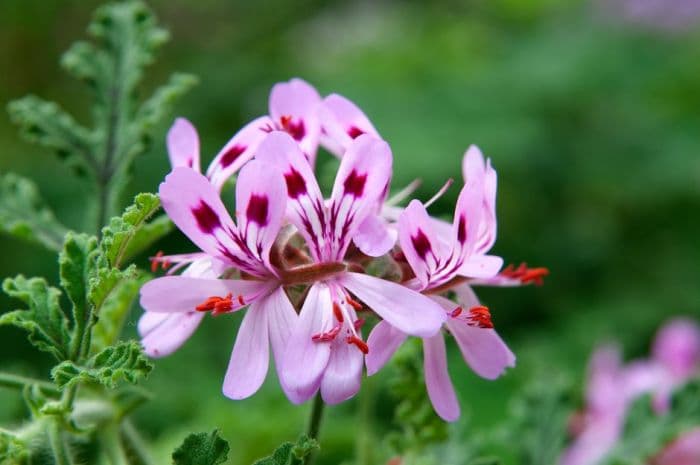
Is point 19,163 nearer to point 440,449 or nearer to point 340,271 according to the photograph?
point 440,449

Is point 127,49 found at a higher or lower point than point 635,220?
lower

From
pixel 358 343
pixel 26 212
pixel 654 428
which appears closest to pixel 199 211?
pixel 358 343

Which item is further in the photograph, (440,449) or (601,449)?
(601,449)

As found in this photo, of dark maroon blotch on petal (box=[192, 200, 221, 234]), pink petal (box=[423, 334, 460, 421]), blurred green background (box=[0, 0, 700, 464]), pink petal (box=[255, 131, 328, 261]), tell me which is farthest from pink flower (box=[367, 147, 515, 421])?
blurred green background (box=[0, 0, 700, 464])

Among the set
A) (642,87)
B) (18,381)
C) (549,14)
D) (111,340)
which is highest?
(549,14)

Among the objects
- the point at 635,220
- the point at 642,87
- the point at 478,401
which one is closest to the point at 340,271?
the point at 478,401

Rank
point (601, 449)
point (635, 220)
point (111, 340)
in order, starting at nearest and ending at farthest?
point (111, 340) < point (601, 449) < point (635, 220)

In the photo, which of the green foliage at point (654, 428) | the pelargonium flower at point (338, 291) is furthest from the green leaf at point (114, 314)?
the green foliage at point (654, 428)

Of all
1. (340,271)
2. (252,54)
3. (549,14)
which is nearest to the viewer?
(340,271)
